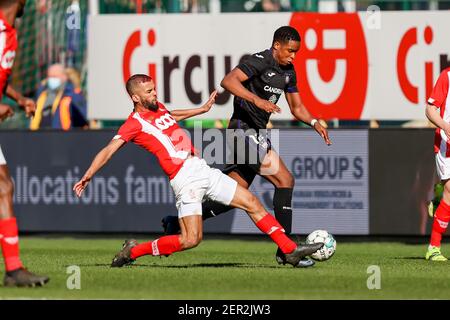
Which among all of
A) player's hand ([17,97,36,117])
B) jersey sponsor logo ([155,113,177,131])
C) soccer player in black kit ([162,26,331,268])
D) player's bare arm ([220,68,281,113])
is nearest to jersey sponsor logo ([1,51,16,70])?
player's hand ([17,97,36,117])

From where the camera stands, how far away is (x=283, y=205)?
14.0 metres

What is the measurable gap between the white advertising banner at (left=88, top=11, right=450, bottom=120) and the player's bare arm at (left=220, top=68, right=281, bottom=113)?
562 centimetres

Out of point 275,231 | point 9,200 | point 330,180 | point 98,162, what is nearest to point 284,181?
point 275,231

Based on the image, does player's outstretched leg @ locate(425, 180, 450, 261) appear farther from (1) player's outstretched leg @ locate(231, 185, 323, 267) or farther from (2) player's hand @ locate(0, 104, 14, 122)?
(2) player's hand @ locate(0, 104, 14, 122)

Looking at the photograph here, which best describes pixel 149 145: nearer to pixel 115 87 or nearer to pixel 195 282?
pixel 195 282

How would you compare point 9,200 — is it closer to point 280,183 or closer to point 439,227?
point 280,183

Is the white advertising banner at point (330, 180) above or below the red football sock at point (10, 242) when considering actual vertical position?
below

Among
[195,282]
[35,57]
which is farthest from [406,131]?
[195,282]

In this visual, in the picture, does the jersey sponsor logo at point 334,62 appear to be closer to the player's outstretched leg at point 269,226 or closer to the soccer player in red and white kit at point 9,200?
the player's outstretched leg at point 269,226

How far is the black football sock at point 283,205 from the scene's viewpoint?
13.9 m

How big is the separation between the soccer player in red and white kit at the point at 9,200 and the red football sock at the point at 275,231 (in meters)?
2.39

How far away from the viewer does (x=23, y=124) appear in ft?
68.5

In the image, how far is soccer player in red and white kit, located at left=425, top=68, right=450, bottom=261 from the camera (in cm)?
1454

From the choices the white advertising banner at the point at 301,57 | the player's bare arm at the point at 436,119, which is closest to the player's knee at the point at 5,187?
the player's bare arm at the point at 436,119
